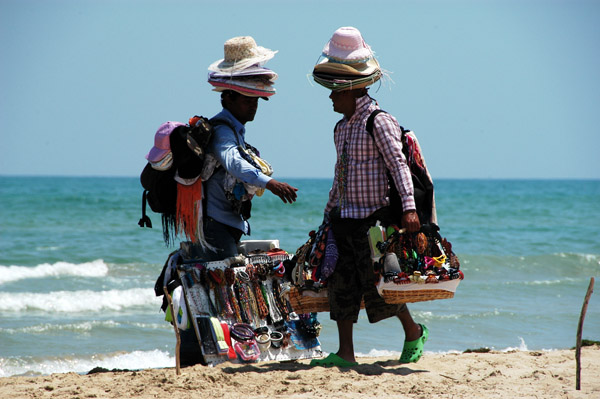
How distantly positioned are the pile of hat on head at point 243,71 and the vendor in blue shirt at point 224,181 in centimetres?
8

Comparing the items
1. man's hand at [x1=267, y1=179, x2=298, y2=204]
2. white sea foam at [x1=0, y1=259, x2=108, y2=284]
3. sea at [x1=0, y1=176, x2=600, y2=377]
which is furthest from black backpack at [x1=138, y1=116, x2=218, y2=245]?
white sea foam at [x1=0, y1=259, x2=108, y2=284]

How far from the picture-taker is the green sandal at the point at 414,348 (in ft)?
16.0

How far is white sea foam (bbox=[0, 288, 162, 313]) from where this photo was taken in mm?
9070

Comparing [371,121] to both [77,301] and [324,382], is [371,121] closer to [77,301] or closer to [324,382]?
[324,382]

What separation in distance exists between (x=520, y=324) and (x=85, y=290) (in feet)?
18.8

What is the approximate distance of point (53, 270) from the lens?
40.8 feet

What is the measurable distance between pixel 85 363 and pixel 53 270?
637cm

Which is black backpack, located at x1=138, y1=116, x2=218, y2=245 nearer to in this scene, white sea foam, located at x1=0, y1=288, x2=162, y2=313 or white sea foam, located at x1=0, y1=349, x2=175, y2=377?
white sea foam, located at x1=0, y1=349, x2=175, y2=377

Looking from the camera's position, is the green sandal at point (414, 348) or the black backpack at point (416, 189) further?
the green sandal at point (414, 348)

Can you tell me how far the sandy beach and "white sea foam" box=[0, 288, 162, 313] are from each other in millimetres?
4339

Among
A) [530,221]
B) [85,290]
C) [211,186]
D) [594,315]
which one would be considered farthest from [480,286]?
[530,221]

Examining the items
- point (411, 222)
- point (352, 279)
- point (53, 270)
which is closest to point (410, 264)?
point (411, 222)

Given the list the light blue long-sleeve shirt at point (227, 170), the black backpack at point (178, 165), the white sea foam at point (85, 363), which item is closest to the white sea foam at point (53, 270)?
the white sea foam at point (85, 363)

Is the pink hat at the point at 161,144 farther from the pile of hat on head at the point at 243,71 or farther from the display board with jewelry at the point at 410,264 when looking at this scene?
the display board with jewelry at the point at 410,264
